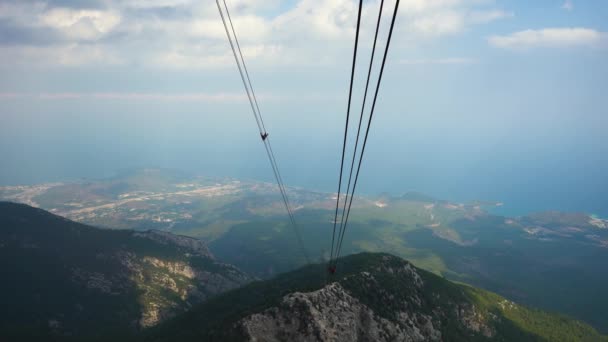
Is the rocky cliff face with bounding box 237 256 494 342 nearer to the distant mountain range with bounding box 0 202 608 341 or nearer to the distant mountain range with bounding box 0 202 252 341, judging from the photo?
the distant mountain range with bounding box 0 202 608 341

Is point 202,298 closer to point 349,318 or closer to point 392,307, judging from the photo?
point 392,307

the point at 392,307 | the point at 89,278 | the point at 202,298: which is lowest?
the point at 202,298

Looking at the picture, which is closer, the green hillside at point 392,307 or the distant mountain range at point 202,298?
the distant mountain range at point 202,298

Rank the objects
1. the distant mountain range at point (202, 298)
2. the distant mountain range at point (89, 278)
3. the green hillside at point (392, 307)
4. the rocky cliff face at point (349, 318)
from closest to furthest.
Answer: the rocky cliff face at point (349, 318) → the distant mountain range at point (202, 298) → the green hillside at point (392, 307) → the distant mountain range at point (89, 278)

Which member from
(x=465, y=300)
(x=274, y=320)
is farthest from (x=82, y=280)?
(x=465, y=300)

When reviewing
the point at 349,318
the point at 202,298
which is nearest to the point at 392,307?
the point at 349,318

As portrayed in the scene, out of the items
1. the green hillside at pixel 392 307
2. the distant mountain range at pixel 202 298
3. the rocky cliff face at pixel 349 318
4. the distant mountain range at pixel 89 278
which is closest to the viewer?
the rocky cliff face at pixel 349 318

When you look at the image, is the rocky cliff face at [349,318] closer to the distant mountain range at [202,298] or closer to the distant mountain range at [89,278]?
the distant mountain range at [202,298]

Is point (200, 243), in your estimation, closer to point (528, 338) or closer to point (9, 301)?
point (9, 301)

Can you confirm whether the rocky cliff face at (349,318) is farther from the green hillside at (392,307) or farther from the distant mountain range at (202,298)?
the green hillside at (392,307)

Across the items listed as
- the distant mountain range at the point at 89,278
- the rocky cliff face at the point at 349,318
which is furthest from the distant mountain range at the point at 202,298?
the distant mountain range at the point at 89,278

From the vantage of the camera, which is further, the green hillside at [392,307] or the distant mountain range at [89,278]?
the distant mountain range at [89,278]
